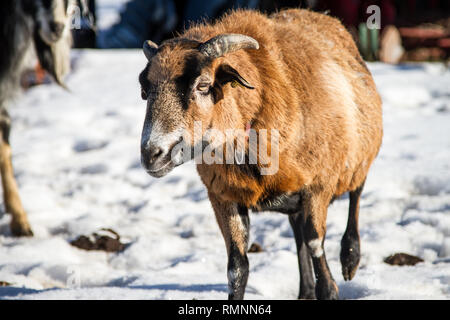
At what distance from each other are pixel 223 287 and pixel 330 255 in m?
1.03

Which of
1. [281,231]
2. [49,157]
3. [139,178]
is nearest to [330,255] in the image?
[281,231]

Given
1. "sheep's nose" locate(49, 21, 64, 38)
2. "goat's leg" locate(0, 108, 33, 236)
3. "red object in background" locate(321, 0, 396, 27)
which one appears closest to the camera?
"sheep's nose" locate(49, 21, 64, 38)

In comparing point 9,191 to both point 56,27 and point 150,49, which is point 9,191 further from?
point 150,49

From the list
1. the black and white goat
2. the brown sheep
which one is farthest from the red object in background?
the brown sheep

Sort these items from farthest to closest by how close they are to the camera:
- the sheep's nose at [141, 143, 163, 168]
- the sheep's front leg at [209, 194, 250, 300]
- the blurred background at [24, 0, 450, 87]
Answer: the blurred background at [24, 0, 450, 87]
the sheep's front leg at [209, 194, 250, 300]
the sheep's nose at [141, 143, 163, 168]

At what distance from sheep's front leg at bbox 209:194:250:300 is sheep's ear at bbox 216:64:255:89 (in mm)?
735

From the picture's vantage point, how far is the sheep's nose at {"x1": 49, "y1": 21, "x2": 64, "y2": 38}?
518 cm

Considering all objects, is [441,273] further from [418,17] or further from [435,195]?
[418,17]

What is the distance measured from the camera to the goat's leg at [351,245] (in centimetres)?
402

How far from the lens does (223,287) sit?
4047 mm

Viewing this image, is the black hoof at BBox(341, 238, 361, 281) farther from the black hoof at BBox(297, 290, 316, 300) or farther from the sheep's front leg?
the sheep's front leg

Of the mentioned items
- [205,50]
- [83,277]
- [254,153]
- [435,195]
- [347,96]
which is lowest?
[83,277]

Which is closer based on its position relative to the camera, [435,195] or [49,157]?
[435,195]

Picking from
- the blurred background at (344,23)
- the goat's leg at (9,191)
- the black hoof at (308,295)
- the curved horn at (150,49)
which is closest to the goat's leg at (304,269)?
the black hoof at (308,295)
